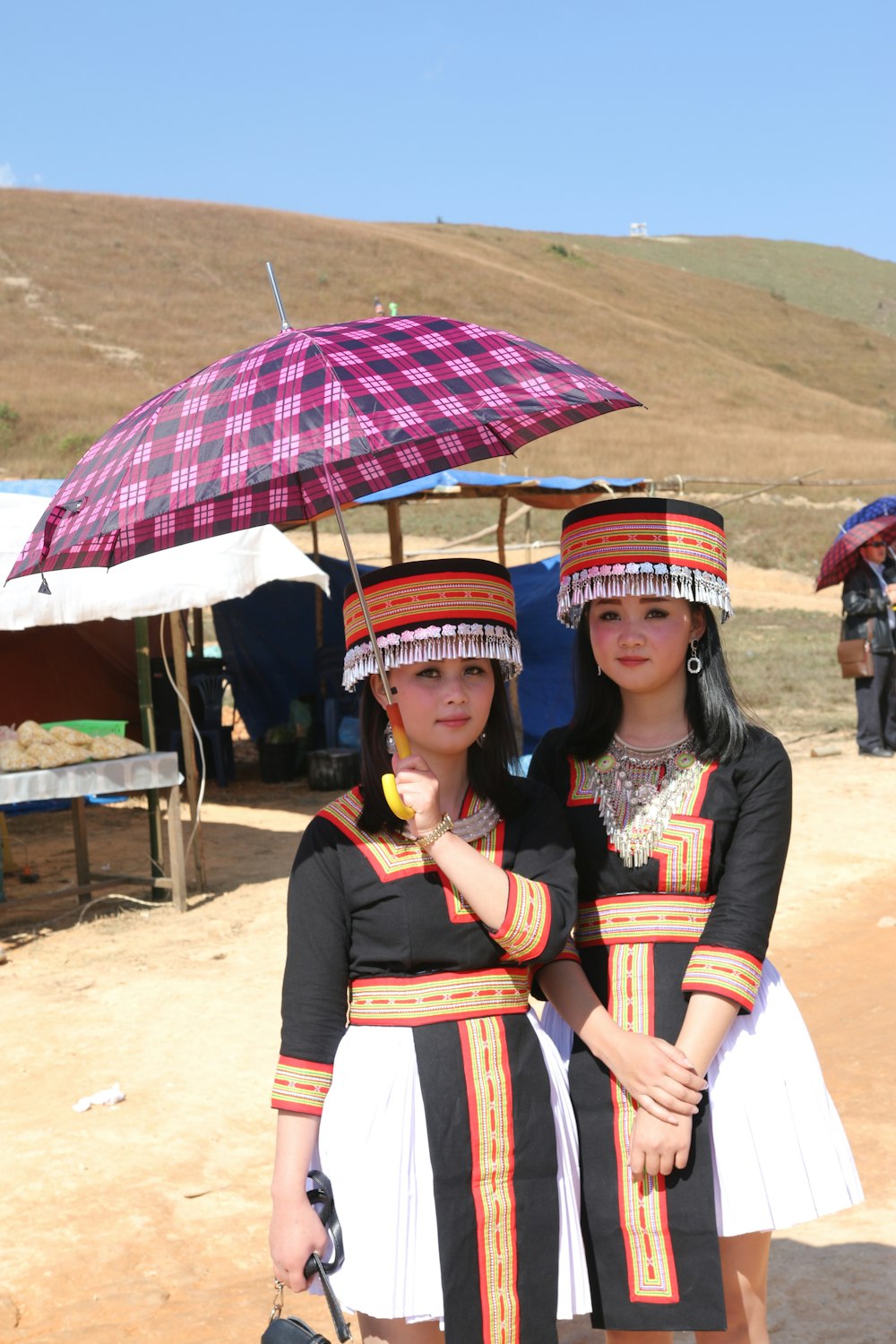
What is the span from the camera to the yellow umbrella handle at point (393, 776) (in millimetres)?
1855

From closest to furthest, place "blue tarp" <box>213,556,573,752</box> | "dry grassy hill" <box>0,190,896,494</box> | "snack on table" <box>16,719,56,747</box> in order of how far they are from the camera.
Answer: "snack on table" <box>16,719,56,747</box>
"blue tarp" <box>213,556,573,752</box>
"dry grassy hill" <box>0,190,896,494</box>

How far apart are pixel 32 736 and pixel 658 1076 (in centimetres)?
557

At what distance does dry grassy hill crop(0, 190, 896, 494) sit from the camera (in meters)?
40.7

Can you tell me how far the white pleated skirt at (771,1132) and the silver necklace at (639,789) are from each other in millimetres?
317

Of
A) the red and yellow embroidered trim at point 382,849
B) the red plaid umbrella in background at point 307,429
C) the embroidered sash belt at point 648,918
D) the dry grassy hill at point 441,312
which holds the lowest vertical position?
the embroidered sash belt at point 648,918

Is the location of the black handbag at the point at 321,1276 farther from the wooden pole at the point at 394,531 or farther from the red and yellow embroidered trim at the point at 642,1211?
the wooden pole at the point at 394,531

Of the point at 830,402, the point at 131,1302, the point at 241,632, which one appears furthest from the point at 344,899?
the point at 830,402

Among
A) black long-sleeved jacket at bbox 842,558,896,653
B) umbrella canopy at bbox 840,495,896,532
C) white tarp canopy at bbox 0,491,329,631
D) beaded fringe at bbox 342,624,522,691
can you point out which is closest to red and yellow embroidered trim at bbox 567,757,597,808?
beaded fringe at bbox 342,624,522,691

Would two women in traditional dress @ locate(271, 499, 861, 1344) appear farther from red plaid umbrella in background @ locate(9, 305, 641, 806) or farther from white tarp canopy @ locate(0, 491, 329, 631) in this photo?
white tarp canopy @ locate(0, 491, 329, 631)

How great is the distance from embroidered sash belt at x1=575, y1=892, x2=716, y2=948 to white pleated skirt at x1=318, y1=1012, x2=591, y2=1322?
37cm

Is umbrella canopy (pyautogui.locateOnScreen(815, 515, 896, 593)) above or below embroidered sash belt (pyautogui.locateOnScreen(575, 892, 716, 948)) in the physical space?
above

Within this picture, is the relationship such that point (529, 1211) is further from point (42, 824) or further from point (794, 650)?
point (794, 650)

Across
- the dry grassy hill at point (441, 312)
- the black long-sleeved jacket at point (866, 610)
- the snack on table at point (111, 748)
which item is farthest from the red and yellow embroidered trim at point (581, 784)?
the dry grassy hill at point (441, 312)

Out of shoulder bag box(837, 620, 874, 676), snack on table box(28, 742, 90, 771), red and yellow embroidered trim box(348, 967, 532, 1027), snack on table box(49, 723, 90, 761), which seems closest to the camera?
red and yellow embroidered trim box(348, 967, 532, 1027)
